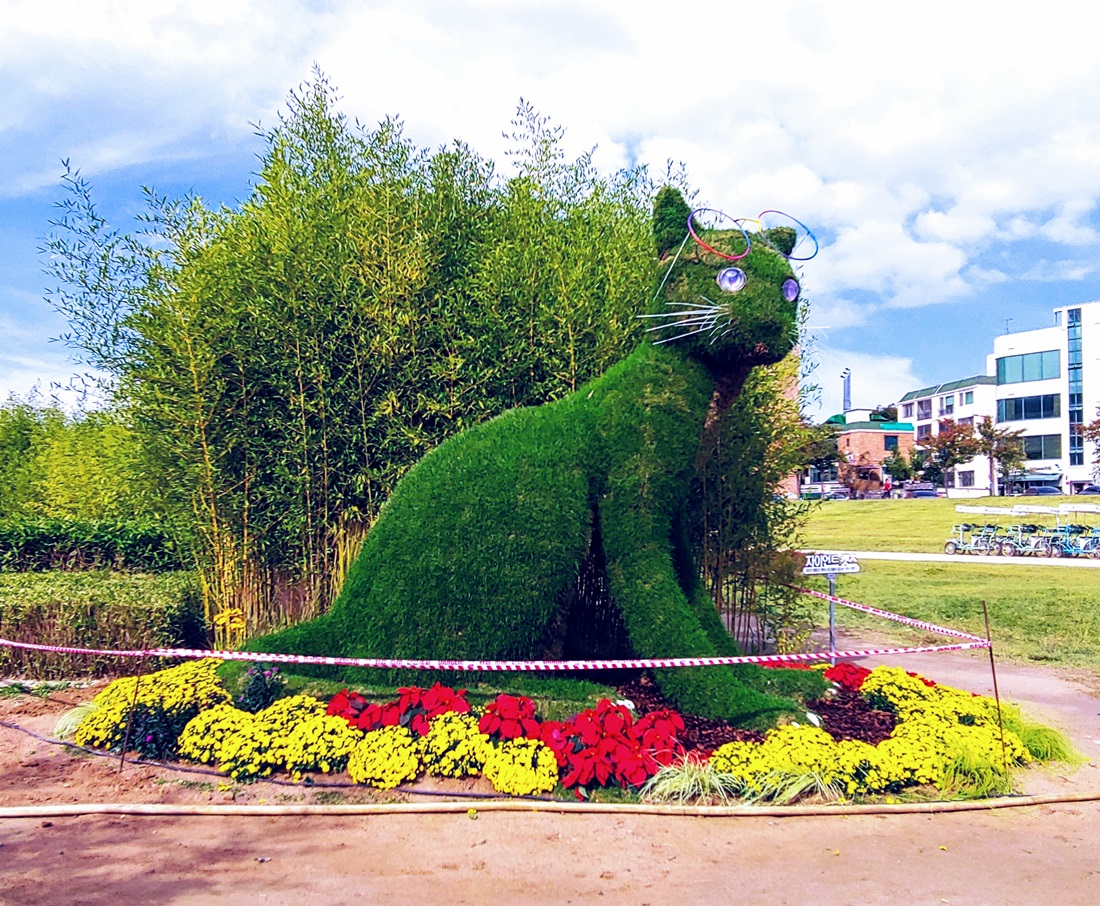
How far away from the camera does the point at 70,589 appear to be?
7281mm

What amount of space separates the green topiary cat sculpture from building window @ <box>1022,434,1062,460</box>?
5149 cm

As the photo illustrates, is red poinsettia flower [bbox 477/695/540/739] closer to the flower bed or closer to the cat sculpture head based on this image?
the flower bed

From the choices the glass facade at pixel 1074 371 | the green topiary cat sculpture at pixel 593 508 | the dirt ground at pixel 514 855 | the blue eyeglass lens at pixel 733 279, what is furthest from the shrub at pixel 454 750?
the glass facade at pixel 1074 371

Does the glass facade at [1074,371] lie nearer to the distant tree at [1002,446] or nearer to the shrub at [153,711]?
the distant tree at [1002,446]

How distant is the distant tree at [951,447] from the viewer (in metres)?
45.9

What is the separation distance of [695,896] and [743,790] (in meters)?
1.16

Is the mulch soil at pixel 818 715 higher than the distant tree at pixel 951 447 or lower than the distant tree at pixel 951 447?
lower

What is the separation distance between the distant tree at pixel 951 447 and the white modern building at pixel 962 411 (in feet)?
4.56

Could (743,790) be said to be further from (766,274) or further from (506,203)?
(506,203)

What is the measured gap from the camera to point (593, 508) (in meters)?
5.23

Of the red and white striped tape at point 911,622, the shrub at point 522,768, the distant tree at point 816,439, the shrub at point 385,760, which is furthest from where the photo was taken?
the distant tree at point 816,439

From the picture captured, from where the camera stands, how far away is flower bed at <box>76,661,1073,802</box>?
14.4 feet

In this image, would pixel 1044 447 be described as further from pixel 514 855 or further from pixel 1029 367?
pixel 514 855

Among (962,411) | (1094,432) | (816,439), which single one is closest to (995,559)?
(816,439)
